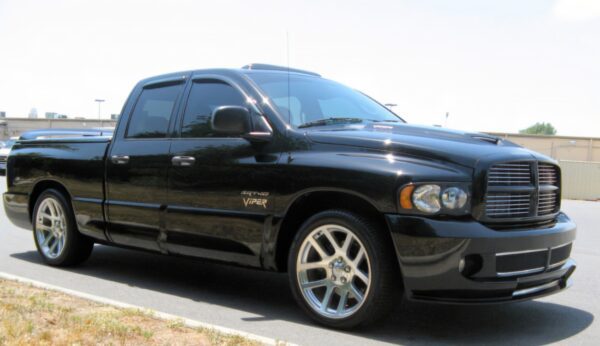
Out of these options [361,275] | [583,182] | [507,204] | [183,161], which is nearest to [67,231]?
[183,161]

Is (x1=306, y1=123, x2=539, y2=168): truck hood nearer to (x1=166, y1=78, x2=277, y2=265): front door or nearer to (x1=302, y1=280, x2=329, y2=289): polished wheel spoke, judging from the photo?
(x1=166, y1=78, x2=277, y2=265): front door

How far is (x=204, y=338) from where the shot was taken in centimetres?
408

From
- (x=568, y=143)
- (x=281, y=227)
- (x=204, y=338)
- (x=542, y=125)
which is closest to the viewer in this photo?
(x=204, y=338)

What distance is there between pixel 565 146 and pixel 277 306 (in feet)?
163

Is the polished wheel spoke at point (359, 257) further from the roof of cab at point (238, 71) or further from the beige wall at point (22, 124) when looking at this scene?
the beige wall at point (22, 124)

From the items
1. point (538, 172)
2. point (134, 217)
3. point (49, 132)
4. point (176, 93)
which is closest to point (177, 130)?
point (176, 93)

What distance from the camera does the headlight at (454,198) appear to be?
4172 millimetres

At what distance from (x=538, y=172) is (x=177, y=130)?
296 cm

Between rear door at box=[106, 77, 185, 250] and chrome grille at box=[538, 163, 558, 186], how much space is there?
2.98 meters

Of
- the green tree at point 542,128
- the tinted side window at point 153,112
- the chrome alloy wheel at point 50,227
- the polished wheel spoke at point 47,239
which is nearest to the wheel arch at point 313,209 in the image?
the tinted side window at point 153,112

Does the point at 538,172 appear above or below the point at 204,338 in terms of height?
above

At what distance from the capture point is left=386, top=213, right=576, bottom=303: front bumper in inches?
163

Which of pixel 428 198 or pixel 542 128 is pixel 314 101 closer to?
pixel 428 198

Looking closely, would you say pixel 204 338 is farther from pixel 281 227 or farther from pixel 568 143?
pixel 568 143
